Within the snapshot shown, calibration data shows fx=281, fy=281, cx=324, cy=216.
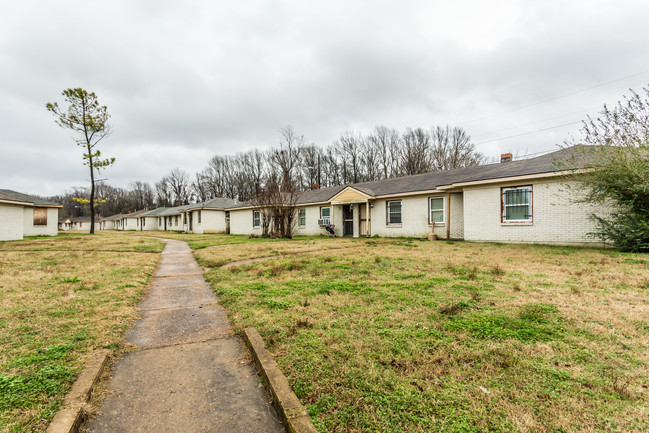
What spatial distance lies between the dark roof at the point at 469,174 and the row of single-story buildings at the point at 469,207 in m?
0.03

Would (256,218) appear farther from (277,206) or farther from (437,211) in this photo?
(437,211)

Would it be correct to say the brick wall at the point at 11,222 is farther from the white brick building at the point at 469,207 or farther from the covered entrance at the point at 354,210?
the covered entrance at the point at 354,210

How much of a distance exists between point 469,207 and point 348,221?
823cm

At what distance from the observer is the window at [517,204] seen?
1191 centimetres

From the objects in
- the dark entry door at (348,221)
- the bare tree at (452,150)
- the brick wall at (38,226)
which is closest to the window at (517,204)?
the dark entry door at (348,221)

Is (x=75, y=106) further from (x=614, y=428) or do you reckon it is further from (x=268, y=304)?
(x=614, y=428)

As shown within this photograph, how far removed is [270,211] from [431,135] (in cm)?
2978

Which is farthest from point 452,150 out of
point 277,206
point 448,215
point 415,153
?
point 277,206

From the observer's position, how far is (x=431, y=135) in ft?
130

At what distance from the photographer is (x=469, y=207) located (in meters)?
13.5

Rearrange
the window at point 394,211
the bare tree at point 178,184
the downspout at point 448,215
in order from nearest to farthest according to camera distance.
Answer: the downspout at point 448,215 < the window at point 394,211 < the bare tree at point 178,184

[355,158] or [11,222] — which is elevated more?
[355,158]

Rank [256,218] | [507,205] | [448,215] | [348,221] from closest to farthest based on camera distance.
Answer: [507,205] < [448,215] < [348,221] < [256,218]

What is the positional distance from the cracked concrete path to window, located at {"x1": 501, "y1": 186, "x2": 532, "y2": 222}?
505 inches
